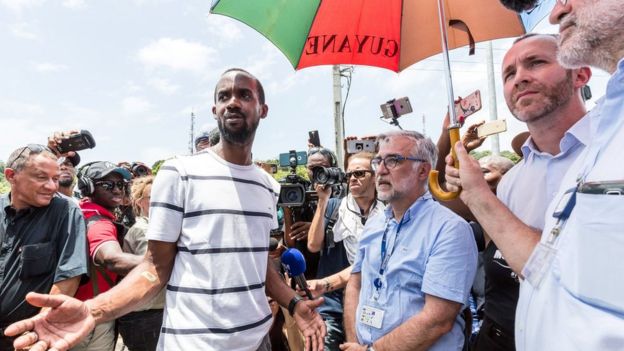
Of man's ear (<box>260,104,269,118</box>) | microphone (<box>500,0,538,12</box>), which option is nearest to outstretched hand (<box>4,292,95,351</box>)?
man's ear (<box>260,104,269,118</box>)

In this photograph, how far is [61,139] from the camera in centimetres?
309

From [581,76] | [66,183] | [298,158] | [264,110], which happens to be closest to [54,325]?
[264,110]

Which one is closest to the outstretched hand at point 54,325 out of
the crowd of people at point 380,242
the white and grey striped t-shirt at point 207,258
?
the crowd of people at point 380,242

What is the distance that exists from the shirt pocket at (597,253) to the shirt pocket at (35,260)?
9.23 ft

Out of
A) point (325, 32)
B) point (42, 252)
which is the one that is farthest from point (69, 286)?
point (325, 32)

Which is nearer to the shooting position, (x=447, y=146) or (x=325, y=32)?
(x=325, y=32)

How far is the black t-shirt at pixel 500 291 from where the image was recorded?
186 cm

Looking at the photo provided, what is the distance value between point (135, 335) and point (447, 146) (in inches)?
114

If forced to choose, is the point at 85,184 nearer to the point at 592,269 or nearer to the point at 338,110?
the point at 592,269

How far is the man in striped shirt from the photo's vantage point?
165 cm

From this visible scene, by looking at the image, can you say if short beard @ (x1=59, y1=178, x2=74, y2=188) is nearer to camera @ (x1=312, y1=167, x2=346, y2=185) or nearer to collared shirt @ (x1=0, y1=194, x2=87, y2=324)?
collared shirt @ (x1=0, y1=194, x2=87, y2=324)

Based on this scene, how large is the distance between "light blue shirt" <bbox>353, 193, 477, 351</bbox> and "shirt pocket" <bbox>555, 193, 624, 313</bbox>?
0.99 m

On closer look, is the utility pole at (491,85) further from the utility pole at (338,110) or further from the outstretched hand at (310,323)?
the outstretched hand at (310,323)

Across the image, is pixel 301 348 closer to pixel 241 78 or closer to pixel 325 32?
pixel 241 78
